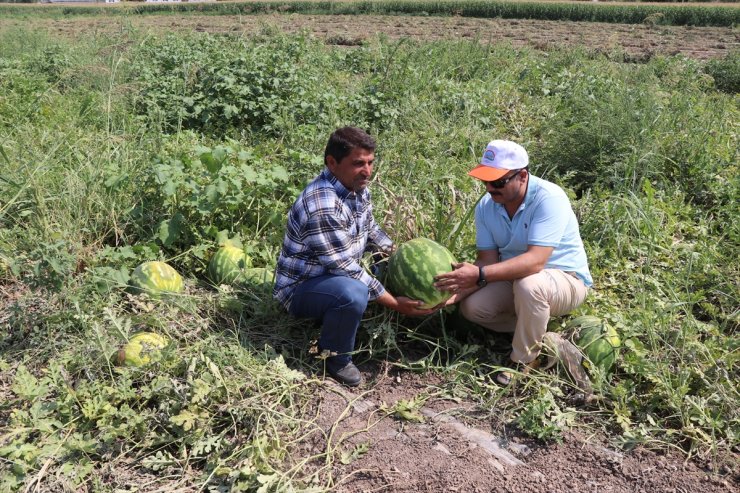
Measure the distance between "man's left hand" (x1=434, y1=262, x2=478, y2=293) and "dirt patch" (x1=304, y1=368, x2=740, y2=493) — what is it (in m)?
0.67

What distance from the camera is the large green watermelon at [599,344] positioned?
3510mm

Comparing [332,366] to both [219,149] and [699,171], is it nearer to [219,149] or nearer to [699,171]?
[219,149]

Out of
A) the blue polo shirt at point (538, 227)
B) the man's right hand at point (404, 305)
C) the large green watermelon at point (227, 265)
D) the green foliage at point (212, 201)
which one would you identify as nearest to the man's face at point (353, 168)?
the man's right hand at point (404, 305)

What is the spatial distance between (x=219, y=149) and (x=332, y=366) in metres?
2.02

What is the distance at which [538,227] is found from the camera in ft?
11.5

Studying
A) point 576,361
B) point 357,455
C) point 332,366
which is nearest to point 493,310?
A: point 576,361

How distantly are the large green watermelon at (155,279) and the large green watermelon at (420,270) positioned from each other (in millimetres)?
1415

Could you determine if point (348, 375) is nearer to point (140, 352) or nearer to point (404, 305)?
point (404, 305)

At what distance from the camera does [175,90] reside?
696 centimetres

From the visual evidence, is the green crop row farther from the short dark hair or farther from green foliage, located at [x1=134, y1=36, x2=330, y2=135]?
the short dark hair

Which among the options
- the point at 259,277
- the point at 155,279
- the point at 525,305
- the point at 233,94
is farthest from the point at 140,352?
the point at 233,94

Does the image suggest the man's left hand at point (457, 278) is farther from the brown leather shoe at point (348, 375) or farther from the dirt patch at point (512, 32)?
the dirt patch at point (512, 32)

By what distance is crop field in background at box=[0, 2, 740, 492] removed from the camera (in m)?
3.03

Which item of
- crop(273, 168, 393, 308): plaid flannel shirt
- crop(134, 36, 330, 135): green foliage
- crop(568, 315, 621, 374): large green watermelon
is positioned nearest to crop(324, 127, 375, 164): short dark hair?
crop(273, 168, 393, 308): plaid flannel shirt
